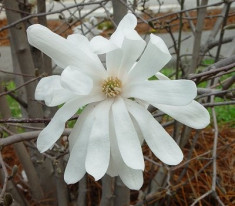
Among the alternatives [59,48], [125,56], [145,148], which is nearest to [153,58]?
[125,56]

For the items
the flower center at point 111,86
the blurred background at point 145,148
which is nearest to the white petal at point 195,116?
the flower center at point 111,86

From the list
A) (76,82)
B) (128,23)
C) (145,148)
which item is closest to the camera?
(76,82)

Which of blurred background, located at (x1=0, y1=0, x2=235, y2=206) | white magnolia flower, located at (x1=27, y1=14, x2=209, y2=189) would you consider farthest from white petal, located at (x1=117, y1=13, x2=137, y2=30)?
blurred background, located at (x1=0, y1=0, x2=235, y2=206)

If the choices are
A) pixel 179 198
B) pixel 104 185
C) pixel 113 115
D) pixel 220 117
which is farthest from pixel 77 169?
pixel 220 117

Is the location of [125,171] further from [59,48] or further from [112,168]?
[59,48]

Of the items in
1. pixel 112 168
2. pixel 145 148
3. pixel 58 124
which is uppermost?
pixel 58 124

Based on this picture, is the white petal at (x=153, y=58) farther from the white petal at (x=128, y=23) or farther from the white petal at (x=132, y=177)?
the white petal at (x=132, y=177)

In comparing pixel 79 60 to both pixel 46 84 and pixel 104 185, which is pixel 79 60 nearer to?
pixel 46 84
